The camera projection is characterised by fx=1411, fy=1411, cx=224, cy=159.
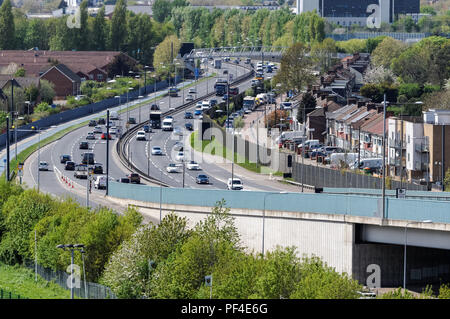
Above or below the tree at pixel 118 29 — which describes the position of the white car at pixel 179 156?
below

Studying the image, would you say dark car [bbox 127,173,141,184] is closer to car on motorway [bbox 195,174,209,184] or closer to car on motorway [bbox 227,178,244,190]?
car on motorway [bbox 195,174,209,184]

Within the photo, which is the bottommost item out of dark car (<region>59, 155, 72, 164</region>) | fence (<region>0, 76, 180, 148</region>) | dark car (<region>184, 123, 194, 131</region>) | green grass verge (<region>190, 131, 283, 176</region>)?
green grass verge (<region>190, 131, 283, 176</region>)

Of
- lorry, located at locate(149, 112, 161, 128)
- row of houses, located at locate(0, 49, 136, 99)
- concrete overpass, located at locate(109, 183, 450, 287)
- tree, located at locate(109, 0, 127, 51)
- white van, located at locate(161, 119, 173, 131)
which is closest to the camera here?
concrete overpass, located at locate(109, 183, 450, 287)

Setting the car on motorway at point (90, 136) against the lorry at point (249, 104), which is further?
the lorry at point (249, 104)

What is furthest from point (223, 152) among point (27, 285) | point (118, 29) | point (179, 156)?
point (118, 29)

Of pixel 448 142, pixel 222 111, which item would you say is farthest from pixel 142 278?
pixel 222 111

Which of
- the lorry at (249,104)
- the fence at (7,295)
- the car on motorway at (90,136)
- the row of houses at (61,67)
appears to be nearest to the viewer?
the fence at (7,295)

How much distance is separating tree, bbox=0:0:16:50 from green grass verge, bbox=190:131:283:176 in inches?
2412

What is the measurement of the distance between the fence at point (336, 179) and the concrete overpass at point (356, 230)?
1880cm

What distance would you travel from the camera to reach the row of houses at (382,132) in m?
84.3

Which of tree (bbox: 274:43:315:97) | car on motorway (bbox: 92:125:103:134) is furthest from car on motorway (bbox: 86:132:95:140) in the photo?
tree (bbox: 274:43:315:97)

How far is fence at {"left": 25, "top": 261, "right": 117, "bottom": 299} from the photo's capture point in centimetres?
4975

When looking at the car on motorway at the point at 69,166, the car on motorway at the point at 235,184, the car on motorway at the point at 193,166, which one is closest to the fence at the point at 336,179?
the car on motorway at the point at 235,184

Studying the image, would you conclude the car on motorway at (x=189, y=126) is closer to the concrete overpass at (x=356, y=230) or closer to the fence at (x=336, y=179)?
the fence at (x=336, y=179)
